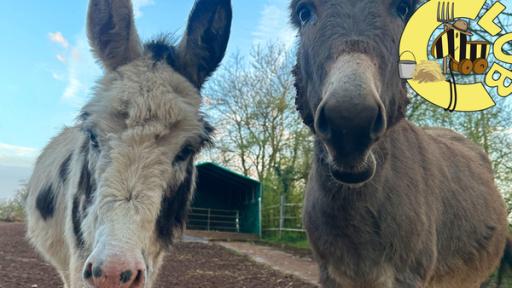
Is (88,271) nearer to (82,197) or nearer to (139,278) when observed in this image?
(139,278)

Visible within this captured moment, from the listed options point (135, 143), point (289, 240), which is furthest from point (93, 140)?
point (289, 240)

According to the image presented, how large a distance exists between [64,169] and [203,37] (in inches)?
66.9

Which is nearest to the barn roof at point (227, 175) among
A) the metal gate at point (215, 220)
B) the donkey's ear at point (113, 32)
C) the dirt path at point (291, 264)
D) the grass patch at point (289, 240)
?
the metal gate at point (215, 220)

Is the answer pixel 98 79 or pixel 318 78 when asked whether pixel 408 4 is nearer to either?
pixel 318 78

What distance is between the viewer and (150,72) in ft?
8.21

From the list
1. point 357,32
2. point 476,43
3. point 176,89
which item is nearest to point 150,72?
point 176,89

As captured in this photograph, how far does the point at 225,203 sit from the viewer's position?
25.6m

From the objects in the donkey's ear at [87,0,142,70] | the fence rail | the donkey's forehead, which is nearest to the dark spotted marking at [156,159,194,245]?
the donkey's forehead

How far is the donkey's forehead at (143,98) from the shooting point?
2195 millimetres

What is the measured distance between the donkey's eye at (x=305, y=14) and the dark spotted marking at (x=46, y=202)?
2.60 meters

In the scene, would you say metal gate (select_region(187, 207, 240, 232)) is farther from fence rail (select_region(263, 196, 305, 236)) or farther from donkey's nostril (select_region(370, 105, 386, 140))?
donkey's nostril (select_region(370, 105, 386, 140))

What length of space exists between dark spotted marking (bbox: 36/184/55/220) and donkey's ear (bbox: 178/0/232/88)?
1.93 metres

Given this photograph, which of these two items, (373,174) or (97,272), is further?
(373,174)

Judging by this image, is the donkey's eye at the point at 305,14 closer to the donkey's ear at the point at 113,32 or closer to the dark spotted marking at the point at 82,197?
the donkey's ear at the point at 113,32
